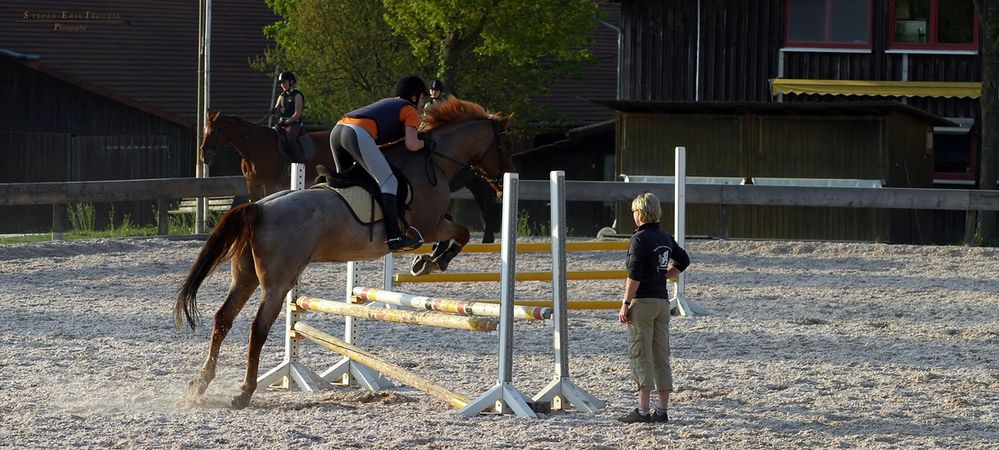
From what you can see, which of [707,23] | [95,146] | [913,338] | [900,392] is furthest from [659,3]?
[900,392]

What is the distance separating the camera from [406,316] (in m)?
8.42

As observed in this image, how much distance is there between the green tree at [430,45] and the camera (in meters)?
26.3

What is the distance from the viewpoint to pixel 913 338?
11414 mm

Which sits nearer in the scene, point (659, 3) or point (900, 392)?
point (900, 392)

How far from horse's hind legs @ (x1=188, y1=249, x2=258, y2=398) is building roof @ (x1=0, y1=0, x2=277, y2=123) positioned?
987 inches

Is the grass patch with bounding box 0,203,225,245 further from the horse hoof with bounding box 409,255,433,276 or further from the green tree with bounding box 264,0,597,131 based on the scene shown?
the horse hoof with bounding box 409,255,433,276

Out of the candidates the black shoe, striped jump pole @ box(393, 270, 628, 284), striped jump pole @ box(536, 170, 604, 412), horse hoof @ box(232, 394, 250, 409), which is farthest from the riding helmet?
the black shoe

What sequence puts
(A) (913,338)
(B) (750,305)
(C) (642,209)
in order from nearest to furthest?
(C) (642,209) → (A) (913,338) → (B) (750,305)

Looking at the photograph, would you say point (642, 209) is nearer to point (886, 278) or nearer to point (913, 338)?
point (913, 338)

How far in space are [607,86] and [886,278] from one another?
2089 cm

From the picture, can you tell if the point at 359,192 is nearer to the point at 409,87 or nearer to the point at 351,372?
the point at 409,87

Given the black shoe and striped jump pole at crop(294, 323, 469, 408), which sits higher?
striped jump pole at crop(294, 323, 469, 408)

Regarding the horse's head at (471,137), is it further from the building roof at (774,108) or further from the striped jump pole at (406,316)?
the building roof at (774,108)

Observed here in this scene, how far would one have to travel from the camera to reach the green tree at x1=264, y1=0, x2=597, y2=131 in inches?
1036
